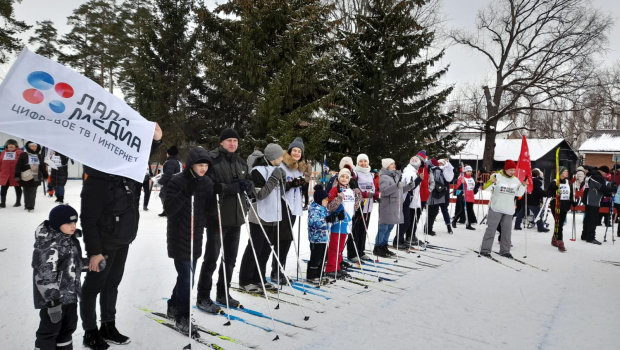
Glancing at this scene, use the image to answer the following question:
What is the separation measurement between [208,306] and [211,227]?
858 millimetres

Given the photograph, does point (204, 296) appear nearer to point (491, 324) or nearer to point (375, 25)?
point (491, 324)

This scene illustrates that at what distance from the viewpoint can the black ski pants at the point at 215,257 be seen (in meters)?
4.38

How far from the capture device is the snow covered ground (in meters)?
3.86

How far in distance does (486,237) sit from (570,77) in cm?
Answer: 2330

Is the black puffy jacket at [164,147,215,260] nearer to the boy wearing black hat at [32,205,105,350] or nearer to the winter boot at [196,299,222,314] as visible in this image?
the winter boot at [196,299,222,314]

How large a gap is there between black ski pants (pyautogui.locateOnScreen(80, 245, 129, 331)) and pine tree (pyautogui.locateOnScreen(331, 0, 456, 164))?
1596 centimetres

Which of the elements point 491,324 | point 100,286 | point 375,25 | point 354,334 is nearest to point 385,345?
point 354,334

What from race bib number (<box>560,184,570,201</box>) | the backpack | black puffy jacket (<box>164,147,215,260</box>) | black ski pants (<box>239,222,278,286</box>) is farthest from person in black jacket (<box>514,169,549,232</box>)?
black puffy jacket (<box>164,147,215,260</box>)

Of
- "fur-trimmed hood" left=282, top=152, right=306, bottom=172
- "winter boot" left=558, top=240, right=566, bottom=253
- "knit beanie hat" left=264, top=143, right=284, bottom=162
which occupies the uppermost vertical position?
"knit beanie hat" left=264, top=143, right=284, bottom=162

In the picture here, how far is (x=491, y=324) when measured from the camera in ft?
14.5

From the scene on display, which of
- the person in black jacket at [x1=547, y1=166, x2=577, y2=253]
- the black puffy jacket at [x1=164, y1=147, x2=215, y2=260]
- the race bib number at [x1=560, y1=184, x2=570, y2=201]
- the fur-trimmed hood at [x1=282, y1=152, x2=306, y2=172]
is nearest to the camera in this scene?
the black puffy jacket at [x1=164, y1=147, x2=215, y2=260]

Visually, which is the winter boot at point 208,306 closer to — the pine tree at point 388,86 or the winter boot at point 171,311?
the winter boot at point 171,311

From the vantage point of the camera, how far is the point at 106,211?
11.0 ft

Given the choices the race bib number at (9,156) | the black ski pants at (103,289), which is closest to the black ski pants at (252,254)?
the black ski pants at (103,289)
